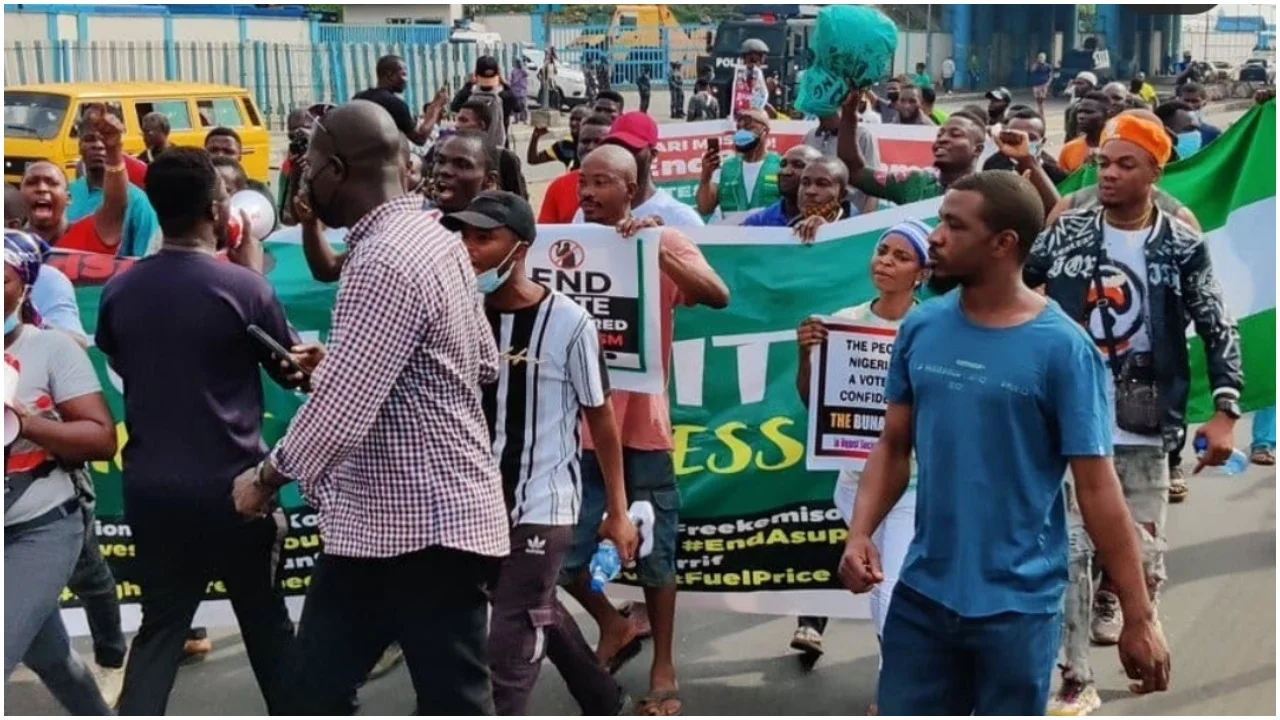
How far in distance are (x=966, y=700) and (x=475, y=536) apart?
1.10 metres

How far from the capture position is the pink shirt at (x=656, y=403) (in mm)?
5477

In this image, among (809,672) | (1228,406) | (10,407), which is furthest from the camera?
(809,672)

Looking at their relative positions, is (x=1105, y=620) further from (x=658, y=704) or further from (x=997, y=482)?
(x=997, y=482)

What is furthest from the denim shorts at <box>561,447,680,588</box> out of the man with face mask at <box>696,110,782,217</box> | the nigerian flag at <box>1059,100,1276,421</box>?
the man with face mask at <box>696,110,782,217</box>

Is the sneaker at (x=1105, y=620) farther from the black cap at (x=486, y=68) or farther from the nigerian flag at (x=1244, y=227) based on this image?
the black cap at (x=486, y=68)

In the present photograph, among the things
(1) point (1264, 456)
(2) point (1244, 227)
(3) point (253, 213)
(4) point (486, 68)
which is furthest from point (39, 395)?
(4) point (486, 68)

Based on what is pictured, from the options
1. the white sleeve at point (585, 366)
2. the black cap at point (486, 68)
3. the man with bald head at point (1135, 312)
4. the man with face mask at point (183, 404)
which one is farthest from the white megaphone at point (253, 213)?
the black cap at point (486, 68)

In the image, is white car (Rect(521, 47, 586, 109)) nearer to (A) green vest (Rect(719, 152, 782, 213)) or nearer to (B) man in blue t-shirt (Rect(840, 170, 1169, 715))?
(A) green vest (Rect(719, 152, 782, 213))

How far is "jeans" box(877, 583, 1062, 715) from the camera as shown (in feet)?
12.1

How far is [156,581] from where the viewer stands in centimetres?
445

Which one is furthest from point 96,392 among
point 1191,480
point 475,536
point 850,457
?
point 1191,480

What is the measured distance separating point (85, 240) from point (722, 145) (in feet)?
13.8

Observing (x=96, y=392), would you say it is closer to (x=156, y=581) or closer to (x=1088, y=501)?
(x=156, y=581)

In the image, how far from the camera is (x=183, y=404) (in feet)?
14.4
